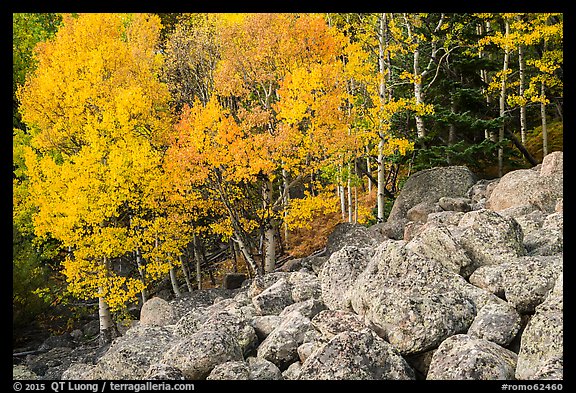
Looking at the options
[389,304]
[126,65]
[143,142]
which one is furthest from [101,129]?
[389,304]

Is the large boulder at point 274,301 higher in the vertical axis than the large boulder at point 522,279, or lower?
lower

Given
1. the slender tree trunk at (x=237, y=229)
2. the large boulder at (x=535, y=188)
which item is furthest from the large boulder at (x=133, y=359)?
the large boulder at (x=535, y=188)

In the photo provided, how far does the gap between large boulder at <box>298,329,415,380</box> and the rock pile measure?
0.01 m

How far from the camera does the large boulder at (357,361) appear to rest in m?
7.73

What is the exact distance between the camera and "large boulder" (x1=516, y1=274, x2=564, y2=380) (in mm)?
7422

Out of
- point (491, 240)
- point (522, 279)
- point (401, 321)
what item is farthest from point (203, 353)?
point (491, 240)

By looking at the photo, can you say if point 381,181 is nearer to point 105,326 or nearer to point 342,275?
point 342,275

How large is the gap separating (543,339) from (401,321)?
1980 mm

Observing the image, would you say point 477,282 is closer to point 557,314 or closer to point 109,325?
point 557,314

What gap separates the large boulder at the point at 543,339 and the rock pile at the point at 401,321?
0.05ft

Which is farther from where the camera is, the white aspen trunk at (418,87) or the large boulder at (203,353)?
the white aspen trunk at (418,87)

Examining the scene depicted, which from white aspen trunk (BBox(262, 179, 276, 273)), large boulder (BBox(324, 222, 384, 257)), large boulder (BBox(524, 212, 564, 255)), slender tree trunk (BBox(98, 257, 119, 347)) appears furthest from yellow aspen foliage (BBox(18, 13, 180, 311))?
large boulder (BBox(524, 212, 564, 255))

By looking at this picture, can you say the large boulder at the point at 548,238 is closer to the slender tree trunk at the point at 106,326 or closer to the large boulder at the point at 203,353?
the large boulder at the point at 203,353
